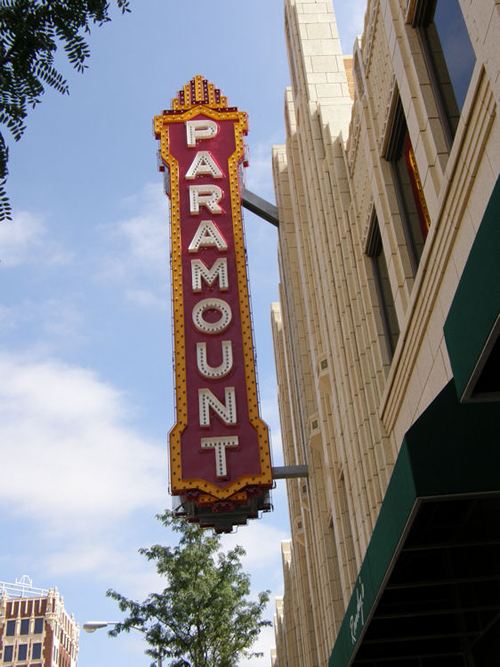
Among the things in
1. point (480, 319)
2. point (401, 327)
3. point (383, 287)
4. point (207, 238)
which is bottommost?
point (480, 319)

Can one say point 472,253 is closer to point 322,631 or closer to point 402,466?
point 402,466

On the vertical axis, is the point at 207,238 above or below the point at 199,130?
below

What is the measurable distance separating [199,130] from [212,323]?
6499mm

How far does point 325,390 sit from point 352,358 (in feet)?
11.4

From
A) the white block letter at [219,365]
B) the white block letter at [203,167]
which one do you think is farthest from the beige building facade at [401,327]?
the white block letter at [203,167]

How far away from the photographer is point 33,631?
104 meters

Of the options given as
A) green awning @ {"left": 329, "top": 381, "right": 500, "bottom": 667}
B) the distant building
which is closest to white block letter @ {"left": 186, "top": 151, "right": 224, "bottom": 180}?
green awning @ {"left": 329, "top": 381, "right": 500, "bottom": 667}

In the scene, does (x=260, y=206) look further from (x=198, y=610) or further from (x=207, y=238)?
(x=198, y=610)

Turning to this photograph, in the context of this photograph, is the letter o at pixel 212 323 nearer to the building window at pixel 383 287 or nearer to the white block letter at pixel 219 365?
the white block letter at pixel 219 365

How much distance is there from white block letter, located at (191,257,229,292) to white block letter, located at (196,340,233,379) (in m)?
1.54

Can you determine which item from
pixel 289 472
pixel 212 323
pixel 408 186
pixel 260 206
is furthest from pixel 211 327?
pixel 408 186

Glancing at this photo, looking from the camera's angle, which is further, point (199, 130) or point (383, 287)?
point (199, 130)

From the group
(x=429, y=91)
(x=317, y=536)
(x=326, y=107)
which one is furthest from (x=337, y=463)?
(x=429, y=91)

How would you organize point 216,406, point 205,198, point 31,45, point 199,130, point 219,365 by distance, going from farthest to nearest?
point 199,130, point 205,198, point 219,365, point 216,406, point 31,45
